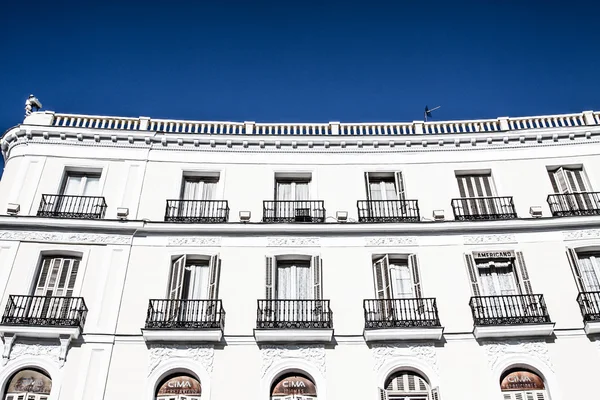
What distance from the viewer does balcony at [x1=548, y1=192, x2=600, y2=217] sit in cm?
1877

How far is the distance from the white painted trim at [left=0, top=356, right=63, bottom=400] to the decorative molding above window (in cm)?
1338

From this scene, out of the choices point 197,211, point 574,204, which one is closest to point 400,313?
point 574,204

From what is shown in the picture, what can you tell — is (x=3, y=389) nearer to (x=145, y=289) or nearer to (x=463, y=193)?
(x=145, y=289)

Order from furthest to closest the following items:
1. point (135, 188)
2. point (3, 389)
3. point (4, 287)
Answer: point (135, 188) → point (4, 287) → point (3, 389)

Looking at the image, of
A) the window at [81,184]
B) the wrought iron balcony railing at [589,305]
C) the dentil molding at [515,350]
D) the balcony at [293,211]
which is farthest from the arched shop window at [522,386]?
the window at [81,184]

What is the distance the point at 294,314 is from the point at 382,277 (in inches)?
126

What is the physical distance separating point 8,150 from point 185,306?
9.98 metres

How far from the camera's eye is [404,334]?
16328 millimetres

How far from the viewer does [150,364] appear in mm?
16078

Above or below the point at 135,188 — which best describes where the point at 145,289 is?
below

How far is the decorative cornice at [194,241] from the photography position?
18.5 metres

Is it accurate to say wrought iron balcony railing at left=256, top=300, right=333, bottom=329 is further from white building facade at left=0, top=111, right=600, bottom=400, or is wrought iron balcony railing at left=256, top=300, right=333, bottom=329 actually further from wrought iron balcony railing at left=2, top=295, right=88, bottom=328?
wrought iron balcony railing at left=2, top=295, right=88, bottom=328

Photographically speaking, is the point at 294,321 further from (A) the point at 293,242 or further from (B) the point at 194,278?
(B) the point at 194,278

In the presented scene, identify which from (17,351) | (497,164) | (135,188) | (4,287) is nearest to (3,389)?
(17,351)
